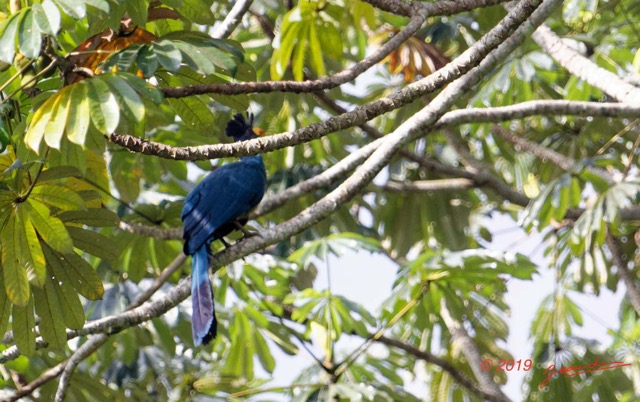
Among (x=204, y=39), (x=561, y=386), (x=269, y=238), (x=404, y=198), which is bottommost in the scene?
(x=561, y=386)

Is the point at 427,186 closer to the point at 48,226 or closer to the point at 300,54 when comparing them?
the point at 300,54

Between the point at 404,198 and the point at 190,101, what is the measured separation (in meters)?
3.37

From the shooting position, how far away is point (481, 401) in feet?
19.1

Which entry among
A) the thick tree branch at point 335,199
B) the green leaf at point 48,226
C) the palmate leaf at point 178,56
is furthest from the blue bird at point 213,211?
the palmate leaf at point 178,56

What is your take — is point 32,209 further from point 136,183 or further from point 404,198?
point 404,198

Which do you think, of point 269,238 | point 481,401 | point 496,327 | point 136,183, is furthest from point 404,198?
point 269,238

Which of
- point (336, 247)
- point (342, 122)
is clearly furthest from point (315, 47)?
point (342, 122)

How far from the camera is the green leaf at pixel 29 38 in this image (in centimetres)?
260

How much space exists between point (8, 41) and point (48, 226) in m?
0.73

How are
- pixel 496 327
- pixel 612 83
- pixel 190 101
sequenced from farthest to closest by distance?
pixel 496 327 < pixel 612 83 < pixel 190 101

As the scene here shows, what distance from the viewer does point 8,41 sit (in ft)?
8.69

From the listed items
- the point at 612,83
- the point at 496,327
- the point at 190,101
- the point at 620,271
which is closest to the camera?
the point at 190,101

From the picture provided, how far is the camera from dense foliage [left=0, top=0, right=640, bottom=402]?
3.16 m

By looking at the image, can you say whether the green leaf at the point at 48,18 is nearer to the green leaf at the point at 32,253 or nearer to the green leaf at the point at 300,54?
the green leaf at the point at 32,253
